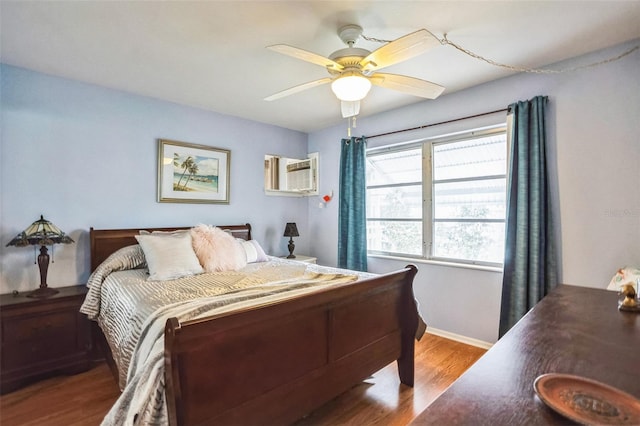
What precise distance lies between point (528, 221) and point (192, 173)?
344 cm

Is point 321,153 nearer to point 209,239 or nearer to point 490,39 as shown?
point 209,239

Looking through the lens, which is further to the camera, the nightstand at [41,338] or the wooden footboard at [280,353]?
the nightstand at [41,338]

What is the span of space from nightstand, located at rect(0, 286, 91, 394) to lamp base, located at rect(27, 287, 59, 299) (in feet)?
0.14

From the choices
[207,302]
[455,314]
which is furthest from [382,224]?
[207,302]

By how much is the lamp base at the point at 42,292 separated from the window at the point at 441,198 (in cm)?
323

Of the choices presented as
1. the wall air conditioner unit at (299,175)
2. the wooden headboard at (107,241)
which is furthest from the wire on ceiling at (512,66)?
the wooden headboard at (107,241)

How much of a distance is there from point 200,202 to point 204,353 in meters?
2.62

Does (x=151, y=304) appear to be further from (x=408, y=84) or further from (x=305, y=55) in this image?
(x=408, y=84)

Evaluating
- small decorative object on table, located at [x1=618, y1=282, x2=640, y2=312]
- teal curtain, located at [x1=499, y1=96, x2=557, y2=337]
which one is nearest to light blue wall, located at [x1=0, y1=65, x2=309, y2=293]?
teal curtain, located at [x1=499, y1=96, x2=557, y2=337]

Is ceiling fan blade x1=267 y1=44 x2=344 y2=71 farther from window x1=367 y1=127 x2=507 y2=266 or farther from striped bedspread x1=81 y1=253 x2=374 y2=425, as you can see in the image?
window x1=367 y1=127 x2=507 y2=266

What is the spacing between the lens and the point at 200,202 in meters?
3.68

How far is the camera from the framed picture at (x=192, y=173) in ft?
11.2

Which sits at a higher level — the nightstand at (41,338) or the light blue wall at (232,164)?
the light blue wall at (232,164)

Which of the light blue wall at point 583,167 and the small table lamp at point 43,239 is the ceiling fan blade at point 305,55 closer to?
the light blue wall at point 583,167
